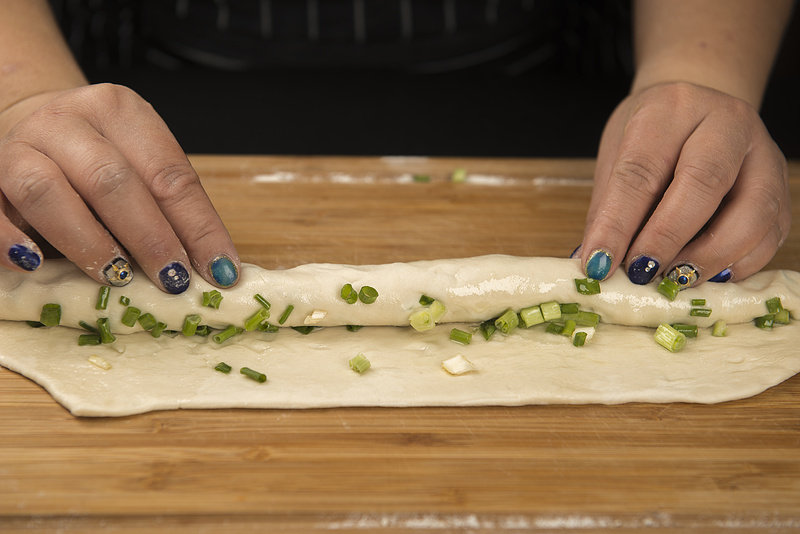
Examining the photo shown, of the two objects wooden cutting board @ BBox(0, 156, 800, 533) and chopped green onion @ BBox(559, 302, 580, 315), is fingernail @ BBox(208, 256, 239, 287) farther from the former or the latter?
chopped green onion @ BBox(559, 302, 580, 315)

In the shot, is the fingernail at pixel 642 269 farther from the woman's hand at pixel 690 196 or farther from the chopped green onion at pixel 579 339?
the chopped green onion at pixel 579 339

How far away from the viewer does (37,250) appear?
4.89 feet

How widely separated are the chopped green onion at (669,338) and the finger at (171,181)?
3.46 feet

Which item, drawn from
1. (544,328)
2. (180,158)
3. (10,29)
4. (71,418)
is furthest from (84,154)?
(544,328)

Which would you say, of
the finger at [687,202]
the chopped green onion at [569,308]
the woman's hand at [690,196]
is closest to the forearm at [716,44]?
the woman's hand at [690,196]

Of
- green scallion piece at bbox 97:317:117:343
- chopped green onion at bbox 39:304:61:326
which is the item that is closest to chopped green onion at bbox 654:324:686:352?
green scallion piece at bbox 97:317:117:343

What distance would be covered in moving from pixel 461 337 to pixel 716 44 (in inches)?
49.6

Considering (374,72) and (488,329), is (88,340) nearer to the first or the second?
(488,329)

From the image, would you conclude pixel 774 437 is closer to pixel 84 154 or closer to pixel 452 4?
pixel 84 154

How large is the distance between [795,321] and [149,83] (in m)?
2.55

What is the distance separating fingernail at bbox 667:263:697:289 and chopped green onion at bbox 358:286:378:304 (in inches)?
29.2

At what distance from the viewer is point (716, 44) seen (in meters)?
2.10

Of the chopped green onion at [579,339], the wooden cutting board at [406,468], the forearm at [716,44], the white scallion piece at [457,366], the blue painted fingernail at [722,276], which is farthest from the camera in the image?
the forearm at [716,44]

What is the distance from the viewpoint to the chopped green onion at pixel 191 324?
5.33ft
